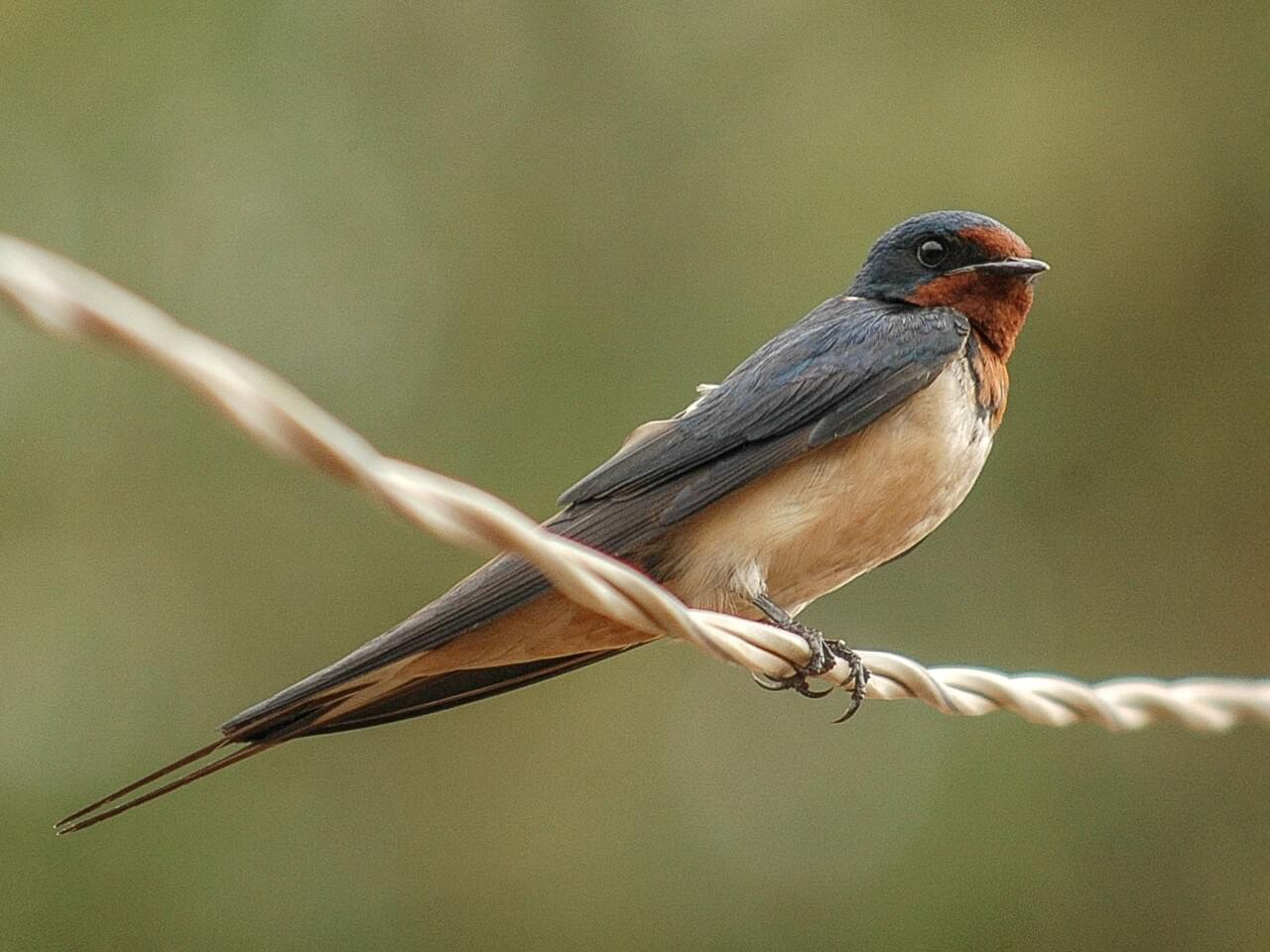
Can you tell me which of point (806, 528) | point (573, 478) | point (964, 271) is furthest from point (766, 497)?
point (573, 478)

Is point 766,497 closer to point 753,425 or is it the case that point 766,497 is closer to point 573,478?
point 753,425

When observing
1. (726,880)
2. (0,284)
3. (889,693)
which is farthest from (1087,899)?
(0,284)

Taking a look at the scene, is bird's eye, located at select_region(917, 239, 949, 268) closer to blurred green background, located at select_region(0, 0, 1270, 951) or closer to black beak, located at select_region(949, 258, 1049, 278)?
black beak, located at select_region(949, 258, 1049, 278)

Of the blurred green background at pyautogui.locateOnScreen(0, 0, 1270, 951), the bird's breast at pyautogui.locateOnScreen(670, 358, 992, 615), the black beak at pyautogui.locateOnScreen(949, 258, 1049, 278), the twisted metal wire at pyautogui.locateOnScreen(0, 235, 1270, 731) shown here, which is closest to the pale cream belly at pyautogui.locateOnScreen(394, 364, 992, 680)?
the bird's breast at pyautogui.locateOnScreen(670, 358, 992, 615)

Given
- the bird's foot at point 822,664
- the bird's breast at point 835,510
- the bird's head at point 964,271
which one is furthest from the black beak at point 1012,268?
the bird's foot at point 822,664

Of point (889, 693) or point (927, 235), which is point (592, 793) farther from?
point (889, 693)

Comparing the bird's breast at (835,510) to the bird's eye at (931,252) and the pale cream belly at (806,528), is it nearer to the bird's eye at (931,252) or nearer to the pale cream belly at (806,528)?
the pale cream belly at (806,528)
